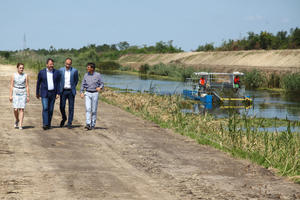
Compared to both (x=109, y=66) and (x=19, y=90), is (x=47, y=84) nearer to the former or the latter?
(x=19, y=90)

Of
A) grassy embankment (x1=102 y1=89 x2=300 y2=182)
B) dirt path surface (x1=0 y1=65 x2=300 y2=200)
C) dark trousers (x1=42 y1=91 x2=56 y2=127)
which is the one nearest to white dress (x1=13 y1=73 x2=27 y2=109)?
dark trousers (x1=42 y1=91 x2=56 y2=127)

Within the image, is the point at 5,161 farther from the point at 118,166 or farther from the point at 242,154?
the point at 242,154

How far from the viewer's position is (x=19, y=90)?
12828mm

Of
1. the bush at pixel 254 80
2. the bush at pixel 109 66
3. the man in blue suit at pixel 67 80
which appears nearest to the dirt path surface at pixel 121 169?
the man in blue suit at pixel 67 80

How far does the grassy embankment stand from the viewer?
9.74 m

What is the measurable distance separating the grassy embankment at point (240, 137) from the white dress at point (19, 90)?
15.6 ft

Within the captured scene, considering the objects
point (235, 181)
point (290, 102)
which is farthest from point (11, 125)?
point (290, 102)

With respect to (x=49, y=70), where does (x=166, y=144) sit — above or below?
below

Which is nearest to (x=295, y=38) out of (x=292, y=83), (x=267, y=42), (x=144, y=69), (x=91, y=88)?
(x=267, y=42)

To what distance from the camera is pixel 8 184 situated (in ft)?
23.8

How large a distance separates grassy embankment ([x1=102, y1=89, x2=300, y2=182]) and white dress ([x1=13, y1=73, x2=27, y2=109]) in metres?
4.75

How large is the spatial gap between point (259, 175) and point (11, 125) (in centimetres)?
816

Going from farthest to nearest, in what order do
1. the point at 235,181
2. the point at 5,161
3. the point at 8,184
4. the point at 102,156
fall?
the point at 102,156
the point at 5,161
the point at 235,181
the point at 8,184

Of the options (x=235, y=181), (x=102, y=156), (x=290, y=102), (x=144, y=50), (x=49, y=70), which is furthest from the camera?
(x=144, y=50)
